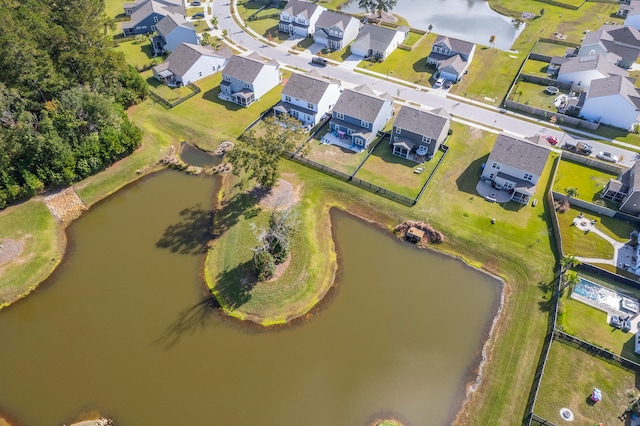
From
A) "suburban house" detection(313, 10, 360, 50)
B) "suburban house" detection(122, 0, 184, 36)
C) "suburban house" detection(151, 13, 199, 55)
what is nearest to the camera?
"suburban house" detection(151, 13, 199, 55)

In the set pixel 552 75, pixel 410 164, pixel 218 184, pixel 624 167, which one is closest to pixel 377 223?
pixel 410 164

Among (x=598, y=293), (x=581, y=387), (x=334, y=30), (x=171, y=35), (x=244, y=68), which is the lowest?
(x=581, y=387)

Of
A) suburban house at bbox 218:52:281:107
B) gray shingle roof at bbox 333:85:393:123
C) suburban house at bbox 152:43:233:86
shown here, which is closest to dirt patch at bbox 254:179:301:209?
gray shingle roof at bbox 333:85:393:123

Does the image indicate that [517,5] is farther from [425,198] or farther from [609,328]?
[609,328]

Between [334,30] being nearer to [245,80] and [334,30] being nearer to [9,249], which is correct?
[245,80]

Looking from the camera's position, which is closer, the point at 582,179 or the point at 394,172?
the point at 582,179

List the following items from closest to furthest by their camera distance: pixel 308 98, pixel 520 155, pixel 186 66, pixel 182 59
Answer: pixel 520 155 < pixel 308 98 < pixel 186 66 < pixel 182 59

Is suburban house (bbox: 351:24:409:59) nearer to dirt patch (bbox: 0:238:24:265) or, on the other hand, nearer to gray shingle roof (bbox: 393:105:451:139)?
gray shingle roof (bbox: 393:105:451:139)

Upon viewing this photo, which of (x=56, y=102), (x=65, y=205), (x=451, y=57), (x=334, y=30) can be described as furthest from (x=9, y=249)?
(x=451, y=57)
